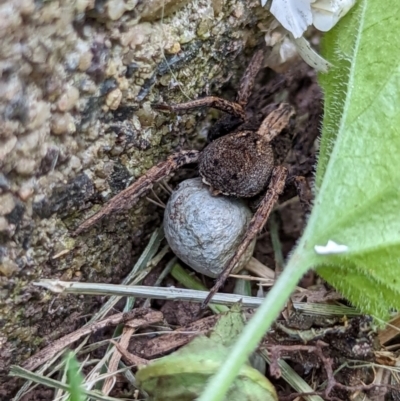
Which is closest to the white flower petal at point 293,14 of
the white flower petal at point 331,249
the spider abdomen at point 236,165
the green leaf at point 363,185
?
the green leaf at point 363,185

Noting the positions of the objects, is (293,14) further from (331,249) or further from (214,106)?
(331,249)

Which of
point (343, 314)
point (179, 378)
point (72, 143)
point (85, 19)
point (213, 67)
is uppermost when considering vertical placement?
point (85, 19)

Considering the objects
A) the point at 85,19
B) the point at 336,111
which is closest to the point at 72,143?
the point at 85,19

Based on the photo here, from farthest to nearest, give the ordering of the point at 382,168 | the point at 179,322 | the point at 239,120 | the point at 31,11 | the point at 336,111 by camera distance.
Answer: the point at 239,120 < the point at 179,322 < the point at 336,111 < the point at 382,168 < the point at 31,11

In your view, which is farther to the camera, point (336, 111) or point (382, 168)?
point (336, 111)

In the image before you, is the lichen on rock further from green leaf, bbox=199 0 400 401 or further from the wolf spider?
green leaf, bbox=199 0 400 401

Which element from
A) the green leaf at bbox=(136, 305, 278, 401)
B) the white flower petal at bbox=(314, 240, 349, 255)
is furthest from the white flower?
the green leaf at bbox=(136, 305, 278, 401)

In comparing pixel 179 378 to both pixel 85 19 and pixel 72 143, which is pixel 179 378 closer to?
pixel 72 143

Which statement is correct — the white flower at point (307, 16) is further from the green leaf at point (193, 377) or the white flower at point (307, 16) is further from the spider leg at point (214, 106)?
the green leaf at point (193, 377)
